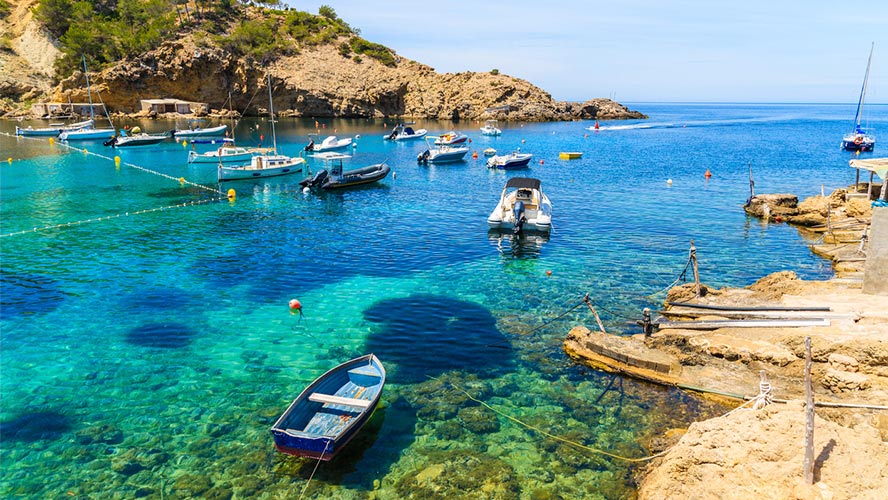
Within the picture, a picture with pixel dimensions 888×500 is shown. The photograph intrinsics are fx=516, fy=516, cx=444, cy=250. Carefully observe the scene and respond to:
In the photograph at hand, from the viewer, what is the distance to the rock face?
31.3ft

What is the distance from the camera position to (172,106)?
364 ft

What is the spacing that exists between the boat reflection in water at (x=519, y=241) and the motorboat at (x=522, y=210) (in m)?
0.35

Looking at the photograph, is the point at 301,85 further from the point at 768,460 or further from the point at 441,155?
the point at 768,460

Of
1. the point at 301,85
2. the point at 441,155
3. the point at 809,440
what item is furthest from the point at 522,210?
the point at 301,85

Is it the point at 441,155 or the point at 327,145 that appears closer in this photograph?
the point at 441,155

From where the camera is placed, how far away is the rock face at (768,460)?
Answer: 9.53 m

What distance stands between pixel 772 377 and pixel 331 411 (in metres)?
13.0

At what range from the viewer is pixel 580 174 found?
185 feet

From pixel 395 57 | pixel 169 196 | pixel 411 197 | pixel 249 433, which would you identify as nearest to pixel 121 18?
pixel 395 57

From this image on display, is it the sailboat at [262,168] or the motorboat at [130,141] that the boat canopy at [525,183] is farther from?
the motorboat at [130,141]

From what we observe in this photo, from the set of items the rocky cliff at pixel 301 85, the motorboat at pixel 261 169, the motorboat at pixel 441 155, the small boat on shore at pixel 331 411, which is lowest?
the small boat on shore at pixel 331 411

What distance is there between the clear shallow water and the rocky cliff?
7334cm

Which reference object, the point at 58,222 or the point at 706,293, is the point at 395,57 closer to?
the point at 58,222

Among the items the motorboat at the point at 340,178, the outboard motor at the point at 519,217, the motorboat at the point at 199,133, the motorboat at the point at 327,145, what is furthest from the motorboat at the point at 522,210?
the motorboat at the point at 199,133
